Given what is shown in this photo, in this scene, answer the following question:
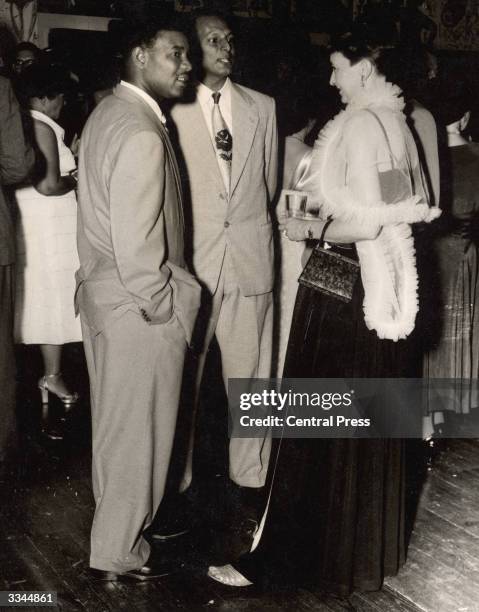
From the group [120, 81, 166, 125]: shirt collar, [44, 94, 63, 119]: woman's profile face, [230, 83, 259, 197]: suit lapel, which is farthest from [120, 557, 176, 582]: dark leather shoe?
[44, 94, 63, 119]: woman's profile face

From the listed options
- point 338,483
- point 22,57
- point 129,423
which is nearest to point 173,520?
point 129,423

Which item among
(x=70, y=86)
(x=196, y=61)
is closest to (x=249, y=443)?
(x=196, y=61)

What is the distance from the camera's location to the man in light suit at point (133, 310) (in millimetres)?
2209

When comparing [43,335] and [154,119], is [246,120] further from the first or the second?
[43,335]

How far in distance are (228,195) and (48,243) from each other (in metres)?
1.35

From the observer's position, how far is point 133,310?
226 centimetres

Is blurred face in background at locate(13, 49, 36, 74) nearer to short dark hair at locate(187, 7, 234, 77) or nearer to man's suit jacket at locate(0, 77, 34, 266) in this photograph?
man's suit jacket at locate(0, 77, 34, 266)

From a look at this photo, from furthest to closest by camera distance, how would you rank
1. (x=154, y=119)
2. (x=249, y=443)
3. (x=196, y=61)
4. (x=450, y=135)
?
(x=450, y=135)
(x=249, y=443)
(x=196, y=61)
(x=154, y=119)

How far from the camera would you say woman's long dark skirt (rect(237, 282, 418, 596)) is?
7.24ft

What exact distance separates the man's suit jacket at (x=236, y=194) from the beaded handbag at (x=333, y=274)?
21.7 inches

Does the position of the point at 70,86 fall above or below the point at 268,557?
above

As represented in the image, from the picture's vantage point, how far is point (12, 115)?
295 centimetres

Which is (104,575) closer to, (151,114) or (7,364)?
(7,364)

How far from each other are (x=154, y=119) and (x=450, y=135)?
1722 millimetres
